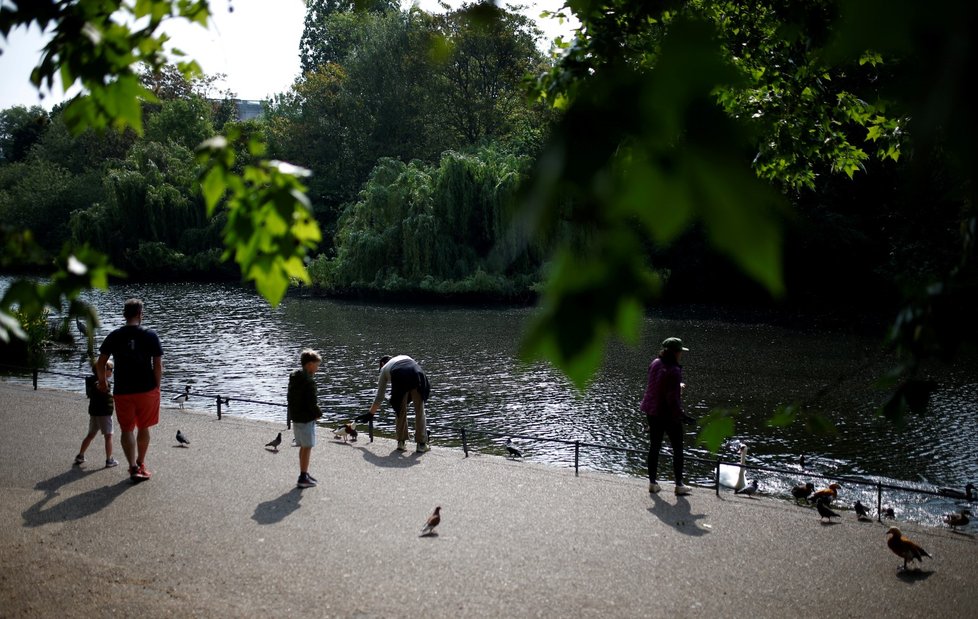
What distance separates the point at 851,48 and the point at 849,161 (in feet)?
27.0

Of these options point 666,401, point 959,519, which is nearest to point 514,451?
point 666,401

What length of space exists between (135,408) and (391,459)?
3.44m

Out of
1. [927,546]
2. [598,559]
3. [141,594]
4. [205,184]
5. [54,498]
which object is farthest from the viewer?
[54,498]

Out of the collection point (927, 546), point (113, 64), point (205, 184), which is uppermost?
point (113, 64)

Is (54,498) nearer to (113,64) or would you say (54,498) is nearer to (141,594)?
(141,594)

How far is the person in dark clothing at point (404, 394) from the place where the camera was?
38.5 ft

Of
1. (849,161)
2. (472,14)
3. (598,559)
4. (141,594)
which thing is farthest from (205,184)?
(849,161)

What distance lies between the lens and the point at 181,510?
28.6 ft

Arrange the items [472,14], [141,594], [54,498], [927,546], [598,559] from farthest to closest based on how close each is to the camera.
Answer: [54,498] < [927,546] < [598,559] < [141,594] < [472,14]

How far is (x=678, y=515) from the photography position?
896 centimetres

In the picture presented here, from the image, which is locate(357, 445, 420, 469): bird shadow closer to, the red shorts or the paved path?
the paved path

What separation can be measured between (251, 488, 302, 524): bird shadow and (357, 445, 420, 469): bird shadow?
65.6 inches

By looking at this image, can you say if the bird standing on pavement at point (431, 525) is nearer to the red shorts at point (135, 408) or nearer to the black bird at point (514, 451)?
the red shorts at point (135, 408)

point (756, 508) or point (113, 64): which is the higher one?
point (113, 64)
